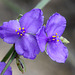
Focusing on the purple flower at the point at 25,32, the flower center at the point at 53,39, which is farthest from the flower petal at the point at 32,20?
the flower center at the point at 53,39

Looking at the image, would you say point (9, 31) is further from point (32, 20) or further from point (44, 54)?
point (44, 54)

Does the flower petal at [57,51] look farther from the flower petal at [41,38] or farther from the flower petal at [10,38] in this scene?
the flower petal at [10,38]

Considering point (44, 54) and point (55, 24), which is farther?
point (44, 54)

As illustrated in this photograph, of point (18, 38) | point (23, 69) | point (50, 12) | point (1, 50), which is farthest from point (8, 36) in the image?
point (50, 12)

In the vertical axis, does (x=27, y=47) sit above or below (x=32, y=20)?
below

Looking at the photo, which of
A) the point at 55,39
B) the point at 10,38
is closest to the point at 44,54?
the point at 55,39

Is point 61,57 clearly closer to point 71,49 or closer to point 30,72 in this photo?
point 30,72
